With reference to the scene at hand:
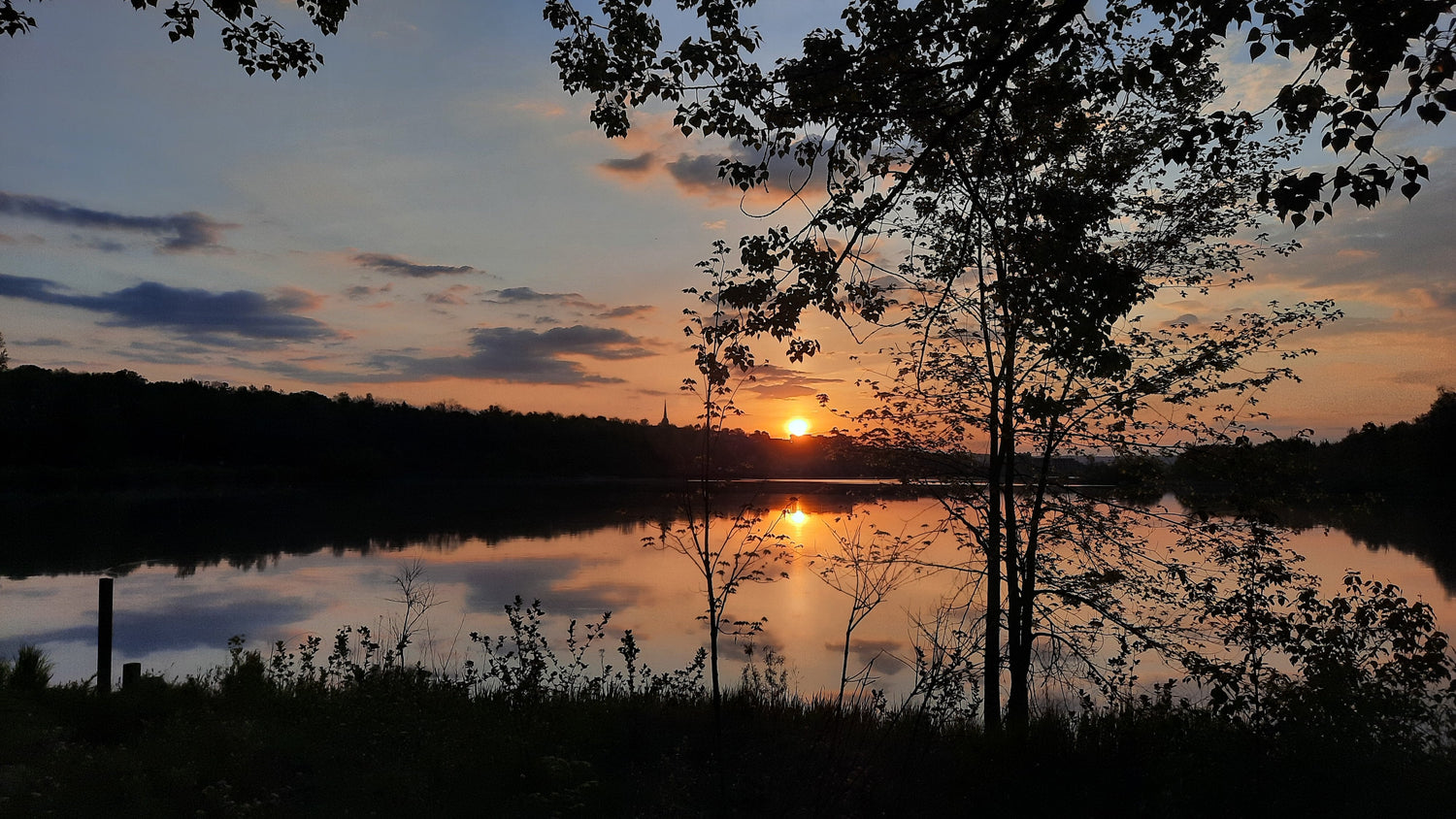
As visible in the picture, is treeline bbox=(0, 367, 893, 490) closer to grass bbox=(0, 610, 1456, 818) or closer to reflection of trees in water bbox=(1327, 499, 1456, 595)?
reflection of trees in water bbox=(1327, 499, 1456, 595)

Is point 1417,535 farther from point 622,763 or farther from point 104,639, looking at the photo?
point 104,639

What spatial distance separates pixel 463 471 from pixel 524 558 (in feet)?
208

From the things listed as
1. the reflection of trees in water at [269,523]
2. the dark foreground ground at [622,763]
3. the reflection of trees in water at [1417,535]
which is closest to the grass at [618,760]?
the dark foreground ground at [622,763]

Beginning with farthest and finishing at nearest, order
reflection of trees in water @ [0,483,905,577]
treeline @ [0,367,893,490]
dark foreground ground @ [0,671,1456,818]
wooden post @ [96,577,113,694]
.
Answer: treeline @ [0,367,893,490] → reflection of trees in water @ [0,483,905,577] → wooden post @ [96,577,113,694] → dark foreground ground @ [0,671,1456,818]

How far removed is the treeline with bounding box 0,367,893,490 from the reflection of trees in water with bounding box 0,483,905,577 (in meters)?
6.77

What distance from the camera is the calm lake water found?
50.6 ft

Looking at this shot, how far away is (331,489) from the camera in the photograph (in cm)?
6462

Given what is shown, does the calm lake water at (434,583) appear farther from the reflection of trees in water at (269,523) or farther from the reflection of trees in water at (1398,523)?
the reflection of trees in water at (1398,523)

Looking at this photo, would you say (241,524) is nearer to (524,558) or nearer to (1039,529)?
(524,558)

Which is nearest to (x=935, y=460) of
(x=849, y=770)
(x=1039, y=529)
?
(x=1039, y=529)

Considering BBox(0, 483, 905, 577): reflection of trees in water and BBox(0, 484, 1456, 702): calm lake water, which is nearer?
BBox(0, 484, 1456, 702): calm lake water

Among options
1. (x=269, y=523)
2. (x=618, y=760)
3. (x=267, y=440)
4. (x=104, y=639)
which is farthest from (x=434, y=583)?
(x=267, y=440)

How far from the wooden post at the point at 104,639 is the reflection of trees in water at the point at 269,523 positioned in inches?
337

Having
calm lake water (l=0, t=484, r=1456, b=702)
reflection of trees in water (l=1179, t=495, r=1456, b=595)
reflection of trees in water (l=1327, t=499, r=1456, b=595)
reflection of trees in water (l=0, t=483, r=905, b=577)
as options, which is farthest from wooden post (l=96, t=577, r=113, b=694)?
reflection of trees in water (l=1327, t=499, r=1456, b=595)
